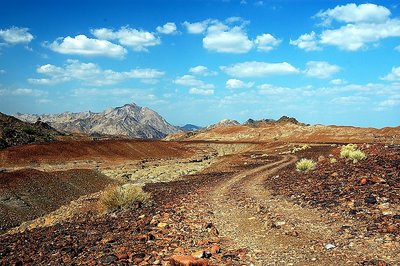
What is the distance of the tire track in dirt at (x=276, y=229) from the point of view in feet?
25.6

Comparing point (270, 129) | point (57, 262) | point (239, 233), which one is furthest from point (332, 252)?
point (270, 129)

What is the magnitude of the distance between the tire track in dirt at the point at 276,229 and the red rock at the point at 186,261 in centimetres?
118

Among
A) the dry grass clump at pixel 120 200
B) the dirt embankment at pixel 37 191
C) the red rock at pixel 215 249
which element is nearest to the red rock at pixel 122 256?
the red rock at pixel 215 249

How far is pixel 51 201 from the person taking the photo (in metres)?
Result: 25.4

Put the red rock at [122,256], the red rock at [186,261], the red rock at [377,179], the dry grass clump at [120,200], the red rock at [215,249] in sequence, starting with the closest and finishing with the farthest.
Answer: the red rock at [186,261], the red rock at [122,256], the red rock at [215,249], the dry grass clump at [120,200], the red rock at [377,179]

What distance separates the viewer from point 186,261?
24.1 ft

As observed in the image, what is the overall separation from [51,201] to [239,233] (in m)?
19.1

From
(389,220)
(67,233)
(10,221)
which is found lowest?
(10,221)

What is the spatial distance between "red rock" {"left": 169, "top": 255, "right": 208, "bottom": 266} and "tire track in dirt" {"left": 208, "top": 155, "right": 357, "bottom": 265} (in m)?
1.18

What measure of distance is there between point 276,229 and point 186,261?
3685 millimetres

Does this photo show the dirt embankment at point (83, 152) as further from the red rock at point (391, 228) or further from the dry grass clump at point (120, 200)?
the red rock at point (391, 228)

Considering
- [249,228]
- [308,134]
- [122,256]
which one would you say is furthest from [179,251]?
[308,134]

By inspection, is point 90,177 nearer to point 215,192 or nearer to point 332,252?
point 215,192

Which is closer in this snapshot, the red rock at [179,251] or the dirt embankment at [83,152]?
the red rock at [179,251]
